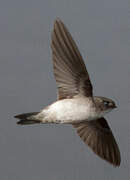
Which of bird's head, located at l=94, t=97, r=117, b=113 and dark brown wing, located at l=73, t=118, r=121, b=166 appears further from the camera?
dark brown wing, located at l=73, t=118, r=121, b=166

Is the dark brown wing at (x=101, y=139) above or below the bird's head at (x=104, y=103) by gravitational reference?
below

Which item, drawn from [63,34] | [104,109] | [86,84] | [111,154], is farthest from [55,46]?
[111,154]

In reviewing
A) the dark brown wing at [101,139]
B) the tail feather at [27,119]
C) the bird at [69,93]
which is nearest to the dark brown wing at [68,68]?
the bird at [69,93]

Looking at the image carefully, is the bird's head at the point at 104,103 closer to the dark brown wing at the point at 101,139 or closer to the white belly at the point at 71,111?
the white belly at the point at 71,111

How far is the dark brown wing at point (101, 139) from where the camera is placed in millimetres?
2352

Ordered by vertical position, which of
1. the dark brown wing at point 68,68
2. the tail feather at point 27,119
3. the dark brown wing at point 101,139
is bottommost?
the dark brown wing at point 101,139

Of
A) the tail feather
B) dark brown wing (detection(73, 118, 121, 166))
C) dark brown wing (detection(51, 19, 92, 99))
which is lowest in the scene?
dark brown wing (detection(73, 118, 121, 166))

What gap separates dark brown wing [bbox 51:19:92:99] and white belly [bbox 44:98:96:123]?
0.05 metres

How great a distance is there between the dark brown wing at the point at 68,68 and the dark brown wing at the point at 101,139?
334mm

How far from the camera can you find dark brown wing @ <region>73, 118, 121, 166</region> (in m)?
2.35

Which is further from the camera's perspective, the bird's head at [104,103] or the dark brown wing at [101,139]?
the dark brown wing at [101,139]

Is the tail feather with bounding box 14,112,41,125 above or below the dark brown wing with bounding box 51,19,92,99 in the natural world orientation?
below

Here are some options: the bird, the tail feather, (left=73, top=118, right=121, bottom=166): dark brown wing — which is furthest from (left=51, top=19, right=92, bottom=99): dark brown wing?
(left=73, top=118, right=121, bottom=166): dark brown wing

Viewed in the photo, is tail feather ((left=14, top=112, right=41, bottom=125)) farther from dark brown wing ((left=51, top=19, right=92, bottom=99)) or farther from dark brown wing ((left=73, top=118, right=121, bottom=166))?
dark brown wing ((left=73, top=118, right=121, bottom=166))
